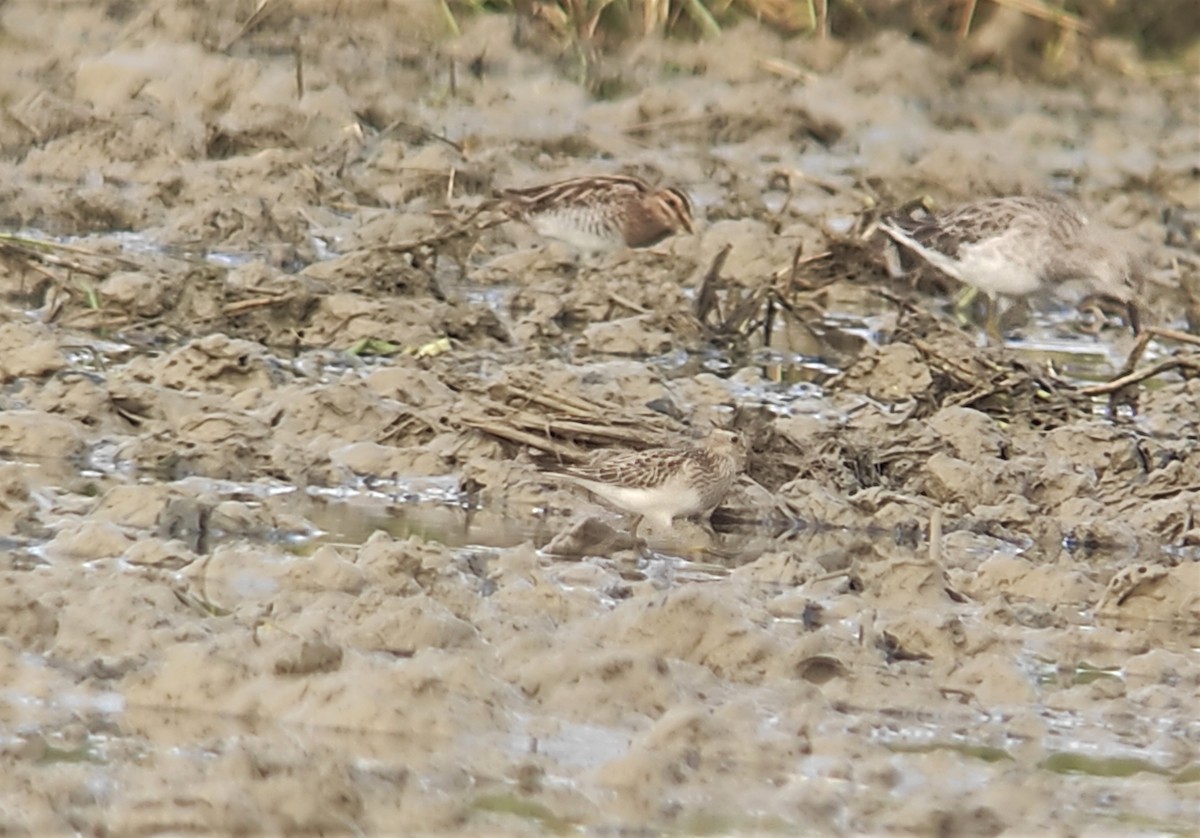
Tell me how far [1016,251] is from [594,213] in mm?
2125

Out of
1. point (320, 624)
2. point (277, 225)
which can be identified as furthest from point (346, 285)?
point (320, 624)

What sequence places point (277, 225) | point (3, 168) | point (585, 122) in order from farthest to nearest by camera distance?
point (585, 122), point (3, 168), point (277, 225)

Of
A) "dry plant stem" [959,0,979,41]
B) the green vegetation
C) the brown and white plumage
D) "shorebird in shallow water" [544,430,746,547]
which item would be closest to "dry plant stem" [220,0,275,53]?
the green vegetation

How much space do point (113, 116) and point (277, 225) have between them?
2.40 m

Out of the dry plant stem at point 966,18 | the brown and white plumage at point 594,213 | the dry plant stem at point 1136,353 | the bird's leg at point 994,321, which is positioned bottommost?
the dry plant stem at point 966,18

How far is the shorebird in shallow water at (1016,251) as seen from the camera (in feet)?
40.0

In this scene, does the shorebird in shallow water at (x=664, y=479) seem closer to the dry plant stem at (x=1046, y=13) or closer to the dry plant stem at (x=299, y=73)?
the dry plant stem at (x=299, y=73)

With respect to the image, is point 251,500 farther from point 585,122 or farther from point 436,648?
point 585,122

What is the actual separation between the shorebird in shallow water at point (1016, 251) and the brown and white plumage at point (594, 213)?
1.22m

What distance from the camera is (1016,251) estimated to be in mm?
12250

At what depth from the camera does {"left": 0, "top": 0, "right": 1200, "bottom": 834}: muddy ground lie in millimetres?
5277

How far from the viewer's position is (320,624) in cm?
591

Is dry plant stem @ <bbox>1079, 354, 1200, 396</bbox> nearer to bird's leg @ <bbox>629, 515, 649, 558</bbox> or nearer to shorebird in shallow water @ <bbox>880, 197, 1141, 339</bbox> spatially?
shorebird in shallow water @ <bbox>880, 197, 1141, 339</bbox>

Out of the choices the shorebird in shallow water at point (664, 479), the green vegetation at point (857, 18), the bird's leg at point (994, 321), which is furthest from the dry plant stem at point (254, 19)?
the shorebird in shallow water at point (664, 479)
